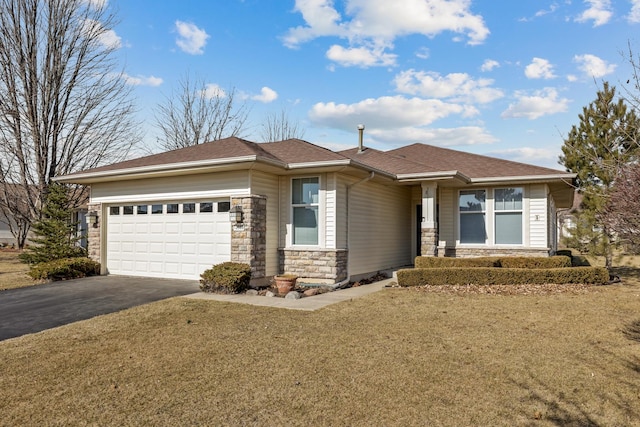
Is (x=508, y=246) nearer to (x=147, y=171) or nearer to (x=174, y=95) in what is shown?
(x=147, y=171)

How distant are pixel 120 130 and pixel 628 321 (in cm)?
2102

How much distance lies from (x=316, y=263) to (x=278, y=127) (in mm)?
21310

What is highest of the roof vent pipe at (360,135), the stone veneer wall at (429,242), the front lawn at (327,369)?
the roof vent pipe at (360,135)

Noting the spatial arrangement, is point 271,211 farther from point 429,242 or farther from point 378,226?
point 429,242

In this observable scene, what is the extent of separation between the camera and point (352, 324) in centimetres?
649

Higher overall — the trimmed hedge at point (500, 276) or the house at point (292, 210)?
the house at point (292, 210)

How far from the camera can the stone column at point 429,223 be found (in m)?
12.5

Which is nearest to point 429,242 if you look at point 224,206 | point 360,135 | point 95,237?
point 360,135

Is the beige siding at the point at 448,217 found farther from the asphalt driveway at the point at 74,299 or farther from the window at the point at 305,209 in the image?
the asphalt driveway at the point at 74,299

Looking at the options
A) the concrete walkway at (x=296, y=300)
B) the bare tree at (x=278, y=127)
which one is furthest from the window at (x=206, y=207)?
the bare tree at (x=278, y=127)

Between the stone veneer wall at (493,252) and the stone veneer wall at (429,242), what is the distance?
805 millimetres

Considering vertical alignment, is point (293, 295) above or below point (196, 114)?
below

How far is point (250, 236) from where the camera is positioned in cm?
993

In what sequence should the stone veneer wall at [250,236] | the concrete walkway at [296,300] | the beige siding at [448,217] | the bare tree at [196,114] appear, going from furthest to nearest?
1. the bare tree at [196,114]
2. the beige siding at [448,217]
3. the stone veneer wall at [250,236]
4. the concrete walkway at [296,300]
